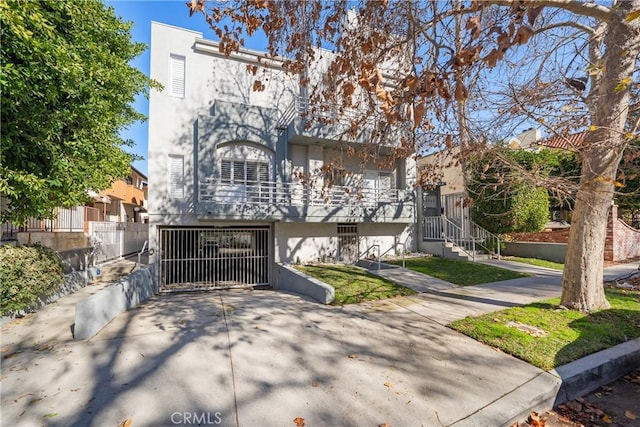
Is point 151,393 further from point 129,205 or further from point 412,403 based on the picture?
point 129,205

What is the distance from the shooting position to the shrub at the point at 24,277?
5.45 metres

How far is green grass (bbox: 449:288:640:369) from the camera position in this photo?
4.23 metres

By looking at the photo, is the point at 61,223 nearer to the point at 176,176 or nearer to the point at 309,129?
the point at 176,176

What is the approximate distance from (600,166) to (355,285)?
5.75 m

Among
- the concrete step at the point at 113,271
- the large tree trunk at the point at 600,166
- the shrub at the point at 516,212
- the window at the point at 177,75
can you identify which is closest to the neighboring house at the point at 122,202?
the concrete step at the point at 113,271

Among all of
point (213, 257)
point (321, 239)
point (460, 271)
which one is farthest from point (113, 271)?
point (460, 271)

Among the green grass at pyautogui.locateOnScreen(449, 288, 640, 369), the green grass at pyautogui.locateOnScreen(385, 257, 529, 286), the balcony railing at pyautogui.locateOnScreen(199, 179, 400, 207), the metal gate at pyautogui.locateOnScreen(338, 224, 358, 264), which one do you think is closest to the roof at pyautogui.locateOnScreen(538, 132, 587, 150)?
the green grass at pyautogui.locateOnScreen(449, 288, 640, 369)

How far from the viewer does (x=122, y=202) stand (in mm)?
25250

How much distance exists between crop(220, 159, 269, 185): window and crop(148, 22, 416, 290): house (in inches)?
1.5

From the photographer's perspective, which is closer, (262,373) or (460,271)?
(262,373)

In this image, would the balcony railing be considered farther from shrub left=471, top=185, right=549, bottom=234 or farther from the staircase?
shrub left=471, top=185, right=549, bottom=234

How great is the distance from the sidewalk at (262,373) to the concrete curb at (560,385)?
20 millimetres

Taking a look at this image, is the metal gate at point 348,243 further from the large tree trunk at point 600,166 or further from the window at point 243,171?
the large tree trunk at point 600,166

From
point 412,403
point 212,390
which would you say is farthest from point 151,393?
point 412,403
